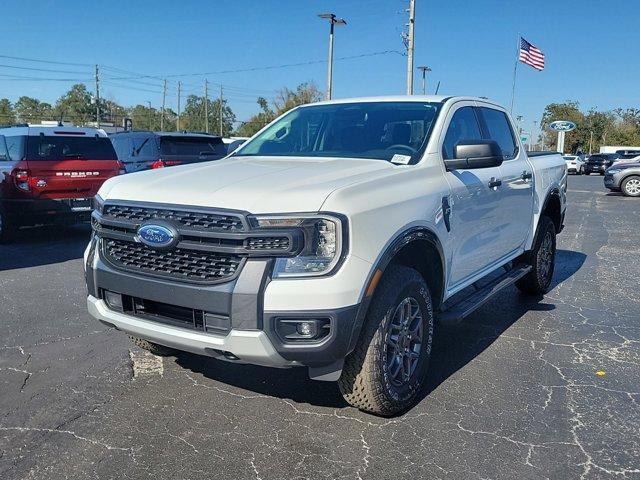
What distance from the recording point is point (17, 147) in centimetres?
908

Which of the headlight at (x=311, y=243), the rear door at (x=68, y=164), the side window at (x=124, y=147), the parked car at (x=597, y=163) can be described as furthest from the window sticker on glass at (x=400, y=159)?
the parked car at (x=597, y=163)

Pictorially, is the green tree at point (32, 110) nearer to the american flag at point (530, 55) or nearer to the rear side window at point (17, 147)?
the american flag at point (530, 55)

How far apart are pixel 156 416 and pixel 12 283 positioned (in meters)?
4.14

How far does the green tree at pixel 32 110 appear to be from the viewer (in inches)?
3209

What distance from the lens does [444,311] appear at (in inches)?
165

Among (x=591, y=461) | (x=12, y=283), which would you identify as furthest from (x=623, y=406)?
(x=12, y=283)

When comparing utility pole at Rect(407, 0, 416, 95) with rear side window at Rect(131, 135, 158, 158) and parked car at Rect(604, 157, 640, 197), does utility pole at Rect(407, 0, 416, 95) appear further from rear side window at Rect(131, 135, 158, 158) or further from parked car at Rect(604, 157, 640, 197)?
rear side window at Rect(131, 135, 158, 158)

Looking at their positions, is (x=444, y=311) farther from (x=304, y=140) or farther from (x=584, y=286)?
(x=584, y=286)

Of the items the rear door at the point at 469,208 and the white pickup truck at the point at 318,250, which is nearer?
the white pickup truck at the point at 318,250

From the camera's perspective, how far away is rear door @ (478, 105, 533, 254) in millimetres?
4941

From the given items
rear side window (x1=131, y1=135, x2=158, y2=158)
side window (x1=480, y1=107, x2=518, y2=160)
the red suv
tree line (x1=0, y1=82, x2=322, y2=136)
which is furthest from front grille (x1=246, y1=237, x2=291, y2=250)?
tree line (x1=0, y1=82, x2=322, y2=136)

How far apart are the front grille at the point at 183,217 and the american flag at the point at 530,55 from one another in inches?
1074

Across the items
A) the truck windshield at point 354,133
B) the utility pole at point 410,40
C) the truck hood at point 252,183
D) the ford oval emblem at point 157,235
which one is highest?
the utility pole at point 410,40

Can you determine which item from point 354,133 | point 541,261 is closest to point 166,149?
point 541,261
